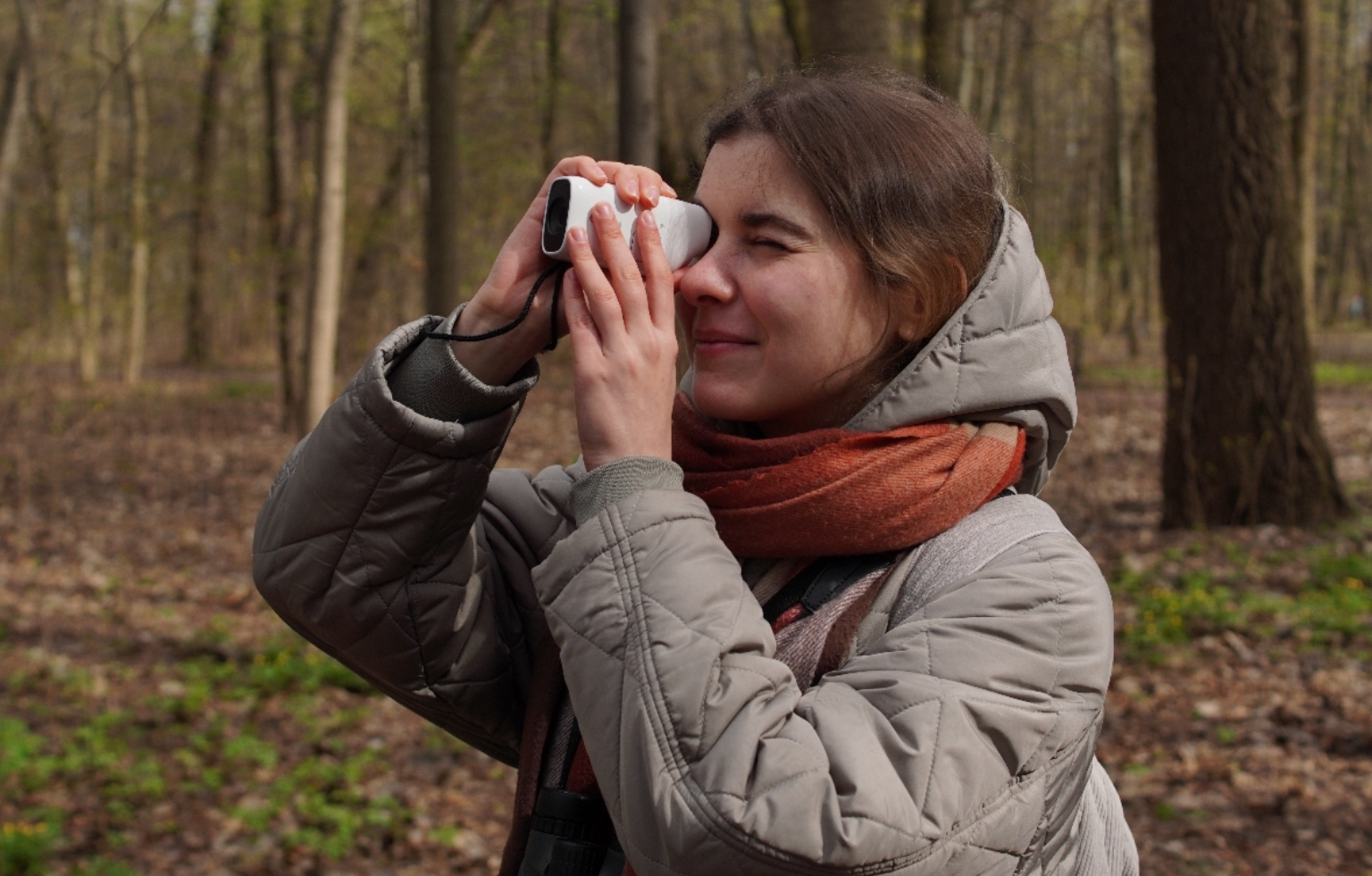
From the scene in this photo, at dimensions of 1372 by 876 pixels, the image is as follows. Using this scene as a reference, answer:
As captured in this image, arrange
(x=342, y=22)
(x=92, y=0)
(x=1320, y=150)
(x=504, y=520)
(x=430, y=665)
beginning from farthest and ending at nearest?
1. (x=1320, y=150)
2. (x=92, y=0)
3. (x=342, y=22)
4. (x=504, y=520)
5. (x=430, y=665)

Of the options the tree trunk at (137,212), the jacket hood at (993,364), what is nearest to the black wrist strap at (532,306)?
the jacket hood at (993,364)

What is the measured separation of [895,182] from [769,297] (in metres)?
0.21

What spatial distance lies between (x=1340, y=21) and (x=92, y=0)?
67.8ft

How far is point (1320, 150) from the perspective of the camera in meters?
29.0

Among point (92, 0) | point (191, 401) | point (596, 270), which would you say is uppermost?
point (92, 0)

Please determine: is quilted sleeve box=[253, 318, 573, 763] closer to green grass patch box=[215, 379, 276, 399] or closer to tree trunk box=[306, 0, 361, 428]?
tree trunk box=[306, 0, 361, 428]

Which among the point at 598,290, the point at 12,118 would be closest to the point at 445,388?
the point at 598,290

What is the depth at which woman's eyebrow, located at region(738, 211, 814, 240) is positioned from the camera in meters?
1.46

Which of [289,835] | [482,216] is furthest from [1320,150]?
[289,835]

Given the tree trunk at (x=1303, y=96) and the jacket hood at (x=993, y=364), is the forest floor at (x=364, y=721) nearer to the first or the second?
the jacket hood at (x=993, y=364)

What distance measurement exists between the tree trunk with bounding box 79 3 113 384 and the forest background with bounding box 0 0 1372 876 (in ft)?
0.35

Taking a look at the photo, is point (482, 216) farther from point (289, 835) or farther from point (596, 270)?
point (596, 270)

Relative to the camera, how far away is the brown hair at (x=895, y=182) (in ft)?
4.72

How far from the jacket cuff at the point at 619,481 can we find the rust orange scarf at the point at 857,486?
6.0 inches
